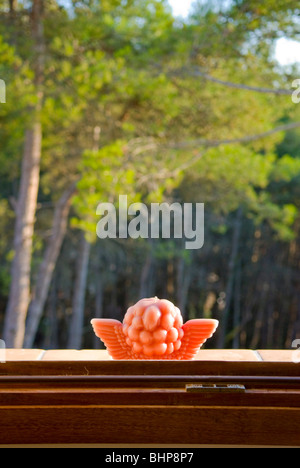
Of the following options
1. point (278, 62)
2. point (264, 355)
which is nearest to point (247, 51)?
point (278, 62)

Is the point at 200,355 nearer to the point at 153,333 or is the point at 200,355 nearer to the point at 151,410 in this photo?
the point at 153,333

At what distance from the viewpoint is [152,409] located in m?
0.72

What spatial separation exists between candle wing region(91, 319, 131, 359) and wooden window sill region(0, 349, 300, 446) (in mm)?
165

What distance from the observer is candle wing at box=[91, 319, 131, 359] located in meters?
0.92

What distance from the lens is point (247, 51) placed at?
13.9 feet

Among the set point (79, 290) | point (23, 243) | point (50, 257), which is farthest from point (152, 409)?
point (79, 290)

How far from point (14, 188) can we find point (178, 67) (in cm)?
373

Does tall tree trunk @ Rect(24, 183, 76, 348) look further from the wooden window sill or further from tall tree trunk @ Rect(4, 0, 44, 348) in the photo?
the wooden window sill

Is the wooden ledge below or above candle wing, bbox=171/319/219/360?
below

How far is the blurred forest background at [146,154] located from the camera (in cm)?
403

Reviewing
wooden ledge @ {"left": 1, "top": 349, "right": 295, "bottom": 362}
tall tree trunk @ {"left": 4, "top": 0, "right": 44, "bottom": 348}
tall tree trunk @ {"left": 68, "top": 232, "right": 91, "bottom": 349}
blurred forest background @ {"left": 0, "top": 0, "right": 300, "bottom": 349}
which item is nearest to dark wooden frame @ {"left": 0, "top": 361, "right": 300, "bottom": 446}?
wooden ledge @ {"left": 1, "top": 349, "right": 295, "bottom": 362}

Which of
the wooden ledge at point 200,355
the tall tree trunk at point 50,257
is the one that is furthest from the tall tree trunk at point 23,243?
the wooden ledge at point 200,355

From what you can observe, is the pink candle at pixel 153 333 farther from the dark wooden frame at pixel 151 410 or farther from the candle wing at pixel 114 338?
the dark wooden frame at pixel 151 410
